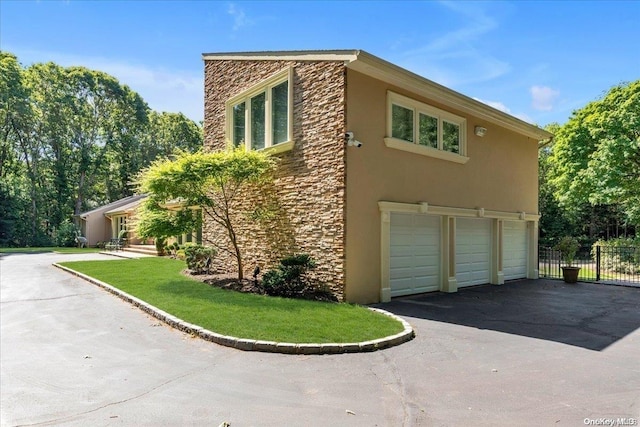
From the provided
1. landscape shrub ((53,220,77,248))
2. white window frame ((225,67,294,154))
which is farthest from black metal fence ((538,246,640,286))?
landscape shrub ((53,220,77,248))

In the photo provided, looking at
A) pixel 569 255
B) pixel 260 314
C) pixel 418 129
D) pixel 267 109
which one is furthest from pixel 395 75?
pixel 569 255

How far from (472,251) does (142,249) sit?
18583 mm

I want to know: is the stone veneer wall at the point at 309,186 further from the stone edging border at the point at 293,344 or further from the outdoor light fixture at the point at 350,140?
the stone edging border at the point at 293,344

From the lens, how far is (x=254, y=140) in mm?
12062

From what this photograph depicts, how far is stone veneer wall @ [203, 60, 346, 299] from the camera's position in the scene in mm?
9078

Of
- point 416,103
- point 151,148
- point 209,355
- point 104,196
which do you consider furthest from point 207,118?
point 104,196

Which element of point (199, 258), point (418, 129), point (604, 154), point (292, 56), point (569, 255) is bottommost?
point (199, 258)

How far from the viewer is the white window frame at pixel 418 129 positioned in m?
9.89

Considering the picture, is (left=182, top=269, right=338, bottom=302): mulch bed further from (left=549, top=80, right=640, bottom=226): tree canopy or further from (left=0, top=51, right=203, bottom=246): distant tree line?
(left=0, top=51, right=203, bottom=246): distant tree line

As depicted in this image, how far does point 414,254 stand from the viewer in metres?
10.7

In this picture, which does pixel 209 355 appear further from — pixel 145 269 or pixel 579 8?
pixel 579 8

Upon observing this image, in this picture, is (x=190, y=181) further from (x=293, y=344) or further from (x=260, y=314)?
(x=293, y=344)

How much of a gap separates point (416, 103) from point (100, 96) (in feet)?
114

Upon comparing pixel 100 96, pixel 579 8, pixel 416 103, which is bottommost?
pixel 416 103
